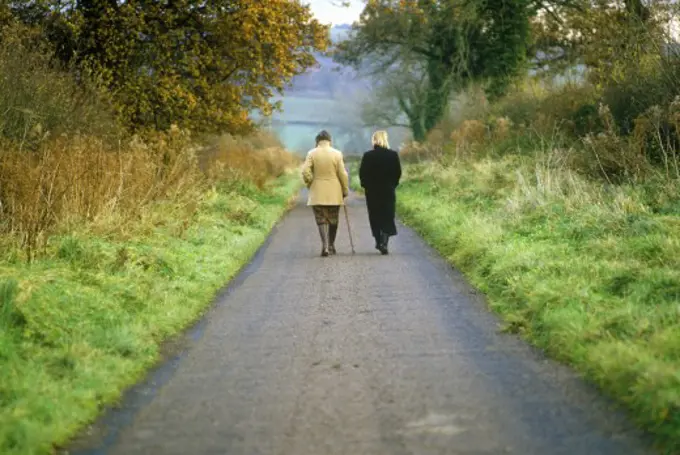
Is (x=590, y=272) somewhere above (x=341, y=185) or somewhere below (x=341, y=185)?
below

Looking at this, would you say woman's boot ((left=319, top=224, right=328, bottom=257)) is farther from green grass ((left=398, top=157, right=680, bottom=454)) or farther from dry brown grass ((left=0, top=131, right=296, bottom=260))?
dry brown grass ((left=0, top=131, right=296, bottom=260))

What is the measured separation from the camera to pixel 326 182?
52.1 ft

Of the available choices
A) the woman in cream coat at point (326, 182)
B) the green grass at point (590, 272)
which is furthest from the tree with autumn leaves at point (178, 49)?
the green grass at point (590, 272)

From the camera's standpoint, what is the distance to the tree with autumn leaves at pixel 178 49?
20980 millimetres

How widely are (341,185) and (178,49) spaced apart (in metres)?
8.41

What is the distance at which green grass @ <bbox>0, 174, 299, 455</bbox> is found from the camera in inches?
228

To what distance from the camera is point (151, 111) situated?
22.2m

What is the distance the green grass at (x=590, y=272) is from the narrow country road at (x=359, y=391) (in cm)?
22

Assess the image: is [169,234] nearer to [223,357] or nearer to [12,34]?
[12,34]

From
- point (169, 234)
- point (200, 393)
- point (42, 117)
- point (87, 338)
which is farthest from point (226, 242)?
point (200, 393)

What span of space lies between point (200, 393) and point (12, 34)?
1241 cm

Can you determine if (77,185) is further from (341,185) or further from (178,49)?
(178,49)

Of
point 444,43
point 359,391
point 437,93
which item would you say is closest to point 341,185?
point 359,391

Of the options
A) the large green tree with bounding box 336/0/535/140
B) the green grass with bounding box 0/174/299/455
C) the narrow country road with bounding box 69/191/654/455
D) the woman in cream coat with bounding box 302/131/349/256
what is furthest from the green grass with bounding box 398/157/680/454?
the large green tree with bounding box 336/0/535/140
